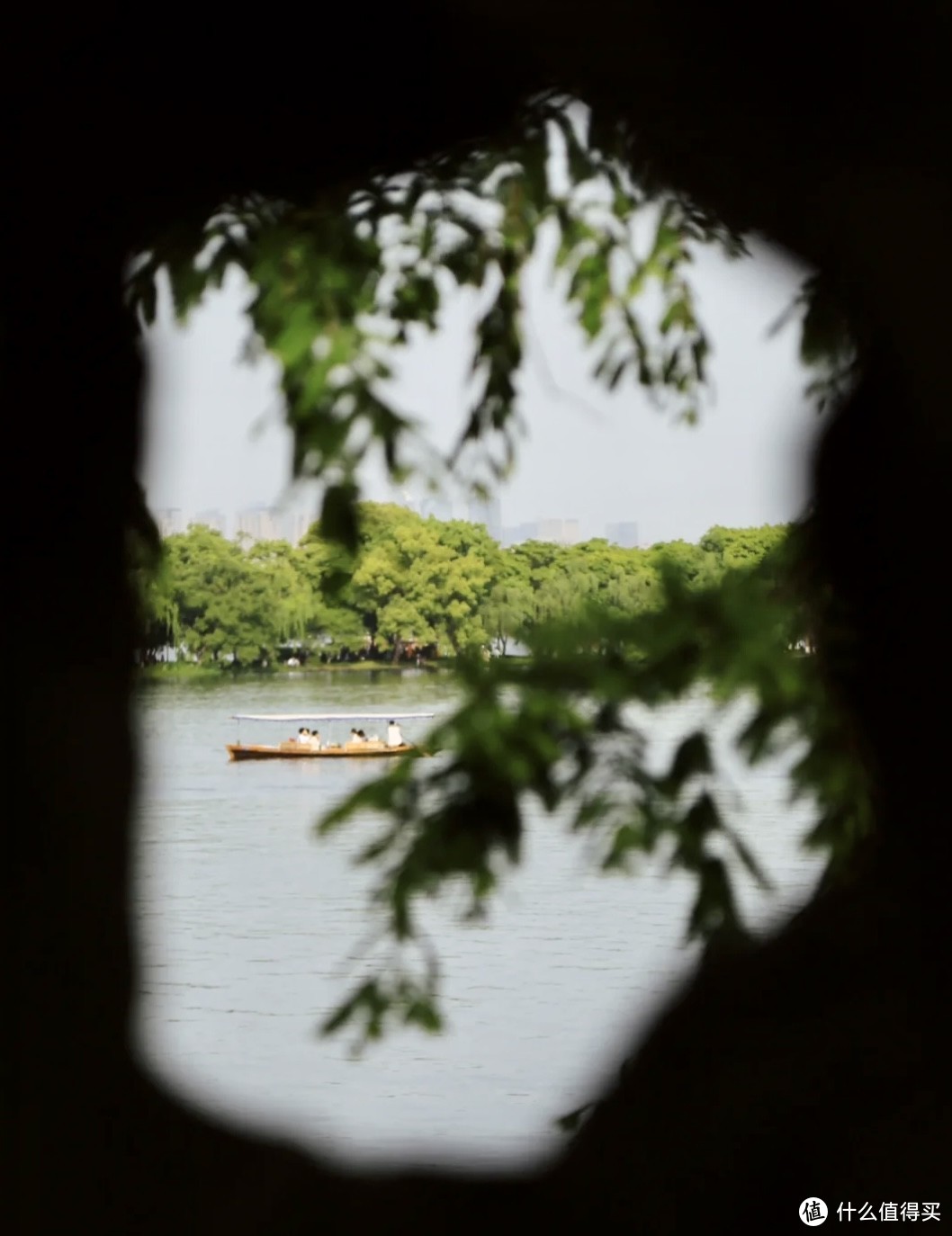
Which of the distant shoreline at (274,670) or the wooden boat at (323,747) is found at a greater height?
the distant shoreline at (274,670)

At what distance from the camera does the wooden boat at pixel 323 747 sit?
3.31m

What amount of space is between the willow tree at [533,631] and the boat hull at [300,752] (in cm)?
263

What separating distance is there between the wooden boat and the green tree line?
164 mm

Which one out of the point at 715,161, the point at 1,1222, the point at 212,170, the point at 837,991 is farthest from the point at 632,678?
the point at 1,1222

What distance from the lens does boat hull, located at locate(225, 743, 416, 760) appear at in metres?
5.05

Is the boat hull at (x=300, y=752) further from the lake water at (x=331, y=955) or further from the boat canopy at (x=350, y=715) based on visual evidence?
the boat canopy at (x=350, y=715)

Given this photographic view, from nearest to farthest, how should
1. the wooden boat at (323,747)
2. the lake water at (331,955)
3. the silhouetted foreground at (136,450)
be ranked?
the silhouetted foreground at (136,450) → the wooden boat at (323,747) → the lake water at (331,955)

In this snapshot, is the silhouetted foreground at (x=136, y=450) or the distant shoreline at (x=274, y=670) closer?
the silhouetted foreground at (x=136, y=450)

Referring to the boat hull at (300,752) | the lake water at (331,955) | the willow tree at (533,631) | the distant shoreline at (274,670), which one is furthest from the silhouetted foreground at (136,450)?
the boat hull at (300,752)

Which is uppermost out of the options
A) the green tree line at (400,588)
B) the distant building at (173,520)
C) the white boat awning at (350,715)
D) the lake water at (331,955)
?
the distant building at (173,520)

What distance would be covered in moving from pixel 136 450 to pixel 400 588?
1165 mm

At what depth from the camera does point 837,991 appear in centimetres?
160

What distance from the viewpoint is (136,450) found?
58.0 inches

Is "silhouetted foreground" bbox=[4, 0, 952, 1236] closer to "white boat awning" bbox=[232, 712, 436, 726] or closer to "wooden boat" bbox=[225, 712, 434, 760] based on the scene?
"wooden boat" bbox=[225, 712, 434, 760]
